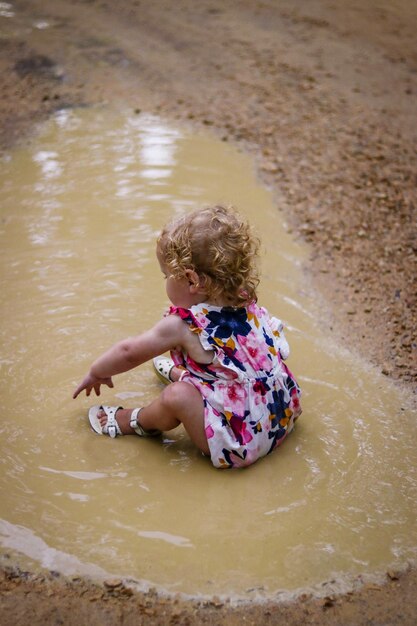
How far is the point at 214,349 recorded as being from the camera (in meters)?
2.65

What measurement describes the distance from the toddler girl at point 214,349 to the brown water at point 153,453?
0.52ft

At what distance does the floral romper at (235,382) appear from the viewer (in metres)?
2.63

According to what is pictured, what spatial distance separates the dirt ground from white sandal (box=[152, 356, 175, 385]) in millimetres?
870

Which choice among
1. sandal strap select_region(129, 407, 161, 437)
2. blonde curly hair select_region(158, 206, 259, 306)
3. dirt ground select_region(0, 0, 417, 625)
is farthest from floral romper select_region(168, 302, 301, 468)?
dirt ground select_region(0, 0, 417, 625)

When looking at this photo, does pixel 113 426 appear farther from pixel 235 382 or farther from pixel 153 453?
pixel 235 382

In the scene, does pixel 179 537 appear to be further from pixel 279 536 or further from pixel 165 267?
pixel 165 267

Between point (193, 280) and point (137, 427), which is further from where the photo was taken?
point (137, 427)

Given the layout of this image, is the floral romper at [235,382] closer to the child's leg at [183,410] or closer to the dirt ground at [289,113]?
the child's leg at [183,410]

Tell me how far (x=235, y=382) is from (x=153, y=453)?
1.39 feet

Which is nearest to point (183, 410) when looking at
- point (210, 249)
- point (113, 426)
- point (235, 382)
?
point (235, 382)

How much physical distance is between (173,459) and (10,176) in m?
2.62

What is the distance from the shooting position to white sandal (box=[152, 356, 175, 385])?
10.2 feet

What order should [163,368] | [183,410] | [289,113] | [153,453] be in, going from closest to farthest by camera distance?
[183,410] < [153,453] < [163,368] < [289,113]

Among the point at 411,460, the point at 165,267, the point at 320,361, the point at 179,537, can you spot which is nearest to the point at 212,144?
the point at 320,361
